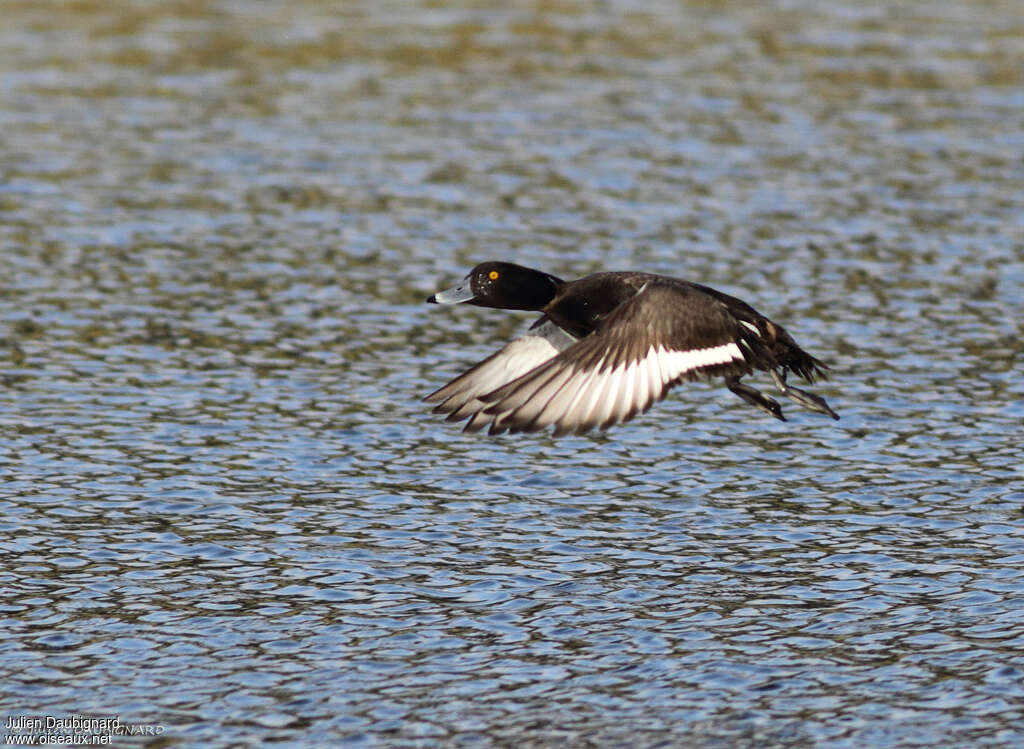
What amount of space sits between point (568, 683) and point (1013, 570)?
12.5ft

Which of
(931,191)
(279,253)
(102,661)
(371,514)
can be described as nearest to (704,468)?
(371,514)

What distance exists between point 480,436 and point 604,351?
14.5 ft

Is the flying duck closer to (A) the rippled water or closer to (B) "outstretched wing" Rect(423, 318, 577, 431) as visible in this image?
(B) "outstretched wing" Rect(423, 318, 577, 431)

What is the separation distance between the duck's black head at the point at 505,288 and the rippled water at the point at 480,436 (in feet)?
5.52

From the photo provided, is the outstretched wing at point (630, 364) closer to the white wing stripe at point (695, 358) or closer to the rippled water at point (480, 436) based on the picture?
the white wing stripe at point (695, 358)

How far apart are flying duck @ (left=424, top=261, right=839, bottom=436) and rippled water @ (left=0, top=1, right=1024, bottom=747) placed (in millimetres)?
1212

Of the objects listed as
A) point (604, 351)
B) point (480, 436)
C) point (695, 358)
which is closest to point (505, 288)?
point (604, 351)

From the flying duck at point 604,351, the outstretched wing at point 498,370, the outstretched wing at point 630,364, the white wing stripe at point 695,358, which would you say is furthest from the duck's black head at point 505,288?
the white wing stripe at point 695,358

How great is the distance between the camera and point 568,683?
34.3 ft

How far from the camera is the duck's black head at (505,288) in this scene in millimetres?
13430

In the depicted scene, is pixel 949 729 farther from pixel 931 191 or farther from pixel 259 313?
pixel 931 191

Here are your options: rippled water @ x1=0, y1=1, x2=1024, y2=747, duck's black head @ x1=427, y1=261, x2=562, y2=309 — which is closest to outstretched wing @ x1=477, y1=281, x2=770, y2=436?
duck's black head @ x1=427, y1=261, x2=562, y2=309

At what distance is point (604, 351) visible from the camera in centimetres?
1180

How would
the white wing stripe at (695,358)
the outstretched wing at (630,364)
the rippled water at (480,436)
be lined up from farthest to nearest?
the white wing stripe at (695,358) → the outstretched wing at (630,364) → the rippled water at (480,436)
